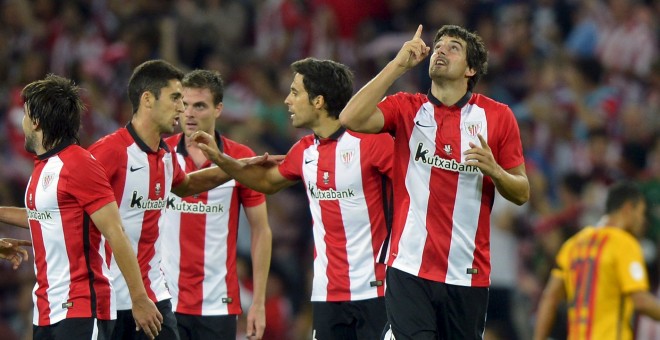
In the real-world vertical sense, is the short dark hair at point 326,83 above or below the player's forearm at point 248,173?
above

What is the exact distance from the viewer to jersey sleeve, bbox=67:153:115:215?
20.8 feet

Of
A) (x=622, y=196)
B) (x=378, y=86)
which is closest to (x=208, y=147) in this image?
(x=378, y=86)

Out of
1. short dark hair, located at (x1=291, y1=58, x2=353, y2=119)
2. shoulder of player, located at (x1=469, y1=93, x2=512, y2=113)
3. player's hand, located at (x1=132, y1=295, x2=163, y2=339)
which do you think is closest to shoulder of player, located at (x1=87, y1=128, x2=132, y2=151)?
player's hand, located at (x1=132, y1=295, x2=163, y2=339)

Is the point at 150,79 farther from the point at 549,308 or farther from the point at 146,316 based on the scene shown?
the point at 549,308

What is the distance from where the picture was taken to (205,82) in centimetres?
809

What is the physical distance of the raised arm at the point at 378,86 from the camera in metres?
6.46

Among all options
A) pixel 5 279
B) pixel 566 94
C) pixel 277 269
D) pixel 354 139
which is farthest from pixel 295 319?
pixel 354 139

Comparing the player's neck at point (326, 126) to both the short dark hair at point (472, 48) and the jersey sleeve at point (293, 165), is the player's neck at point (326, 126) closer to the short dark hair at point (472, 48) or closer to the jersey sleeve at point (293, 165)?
the jersey sleeve at point (293, 165)

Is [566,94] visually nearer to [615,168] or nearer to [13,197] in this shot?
[615,168]

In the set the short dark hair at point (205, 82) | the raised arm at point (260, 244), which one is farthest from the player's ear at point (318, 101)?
the raised arm at point (260, 244)

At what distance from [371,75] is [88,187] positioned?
28.5 feet

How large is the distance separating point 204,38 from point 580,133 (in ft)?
15.2

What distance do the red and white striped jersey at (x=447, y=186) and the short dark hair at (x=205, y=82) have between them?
1.63 metres

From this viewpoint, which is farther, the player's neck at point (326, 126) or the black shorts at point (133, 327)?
the player's neck at point (326, 126)
